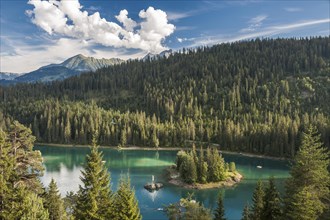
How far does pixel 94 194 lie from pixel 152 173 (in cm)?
8539

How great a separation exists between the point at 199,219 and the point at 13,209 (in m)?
18.1

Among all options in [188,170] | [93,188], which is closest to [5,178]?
[93,188]

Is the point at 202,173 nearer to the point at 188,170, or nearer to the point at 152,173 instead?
the point at 188,170

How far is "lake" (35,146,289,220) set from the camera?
87.4 metres

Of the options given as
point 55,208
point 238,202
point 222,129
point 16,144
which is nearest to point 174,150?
point 222,129

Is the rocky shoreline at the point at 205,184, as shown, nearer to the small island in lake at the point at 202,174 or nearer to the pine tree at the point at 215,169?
the small island in lake at the point at 202,174

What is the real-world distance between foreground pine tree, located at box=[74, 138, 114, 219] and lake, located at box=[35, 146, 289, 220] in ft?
28.6

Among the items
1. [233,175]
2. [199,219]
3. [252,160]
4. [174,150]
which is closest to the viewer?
[199,219]

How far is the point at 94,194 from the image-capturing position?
120ft

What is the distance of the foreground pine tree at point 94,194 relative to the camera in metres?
36.4

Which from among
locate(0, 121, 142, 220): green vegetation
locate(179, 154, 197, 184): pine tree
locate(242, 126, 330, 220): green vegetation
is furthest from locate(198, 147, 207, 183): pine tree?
locate(0, 121, 142, 220): green vegetation

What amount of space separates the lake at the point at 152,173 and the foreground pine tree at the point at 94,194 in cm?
872

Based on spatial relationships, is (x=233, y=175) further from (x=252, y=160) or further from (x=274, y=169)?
(x=252, y=160)

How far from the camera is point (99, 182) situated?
121 ft
